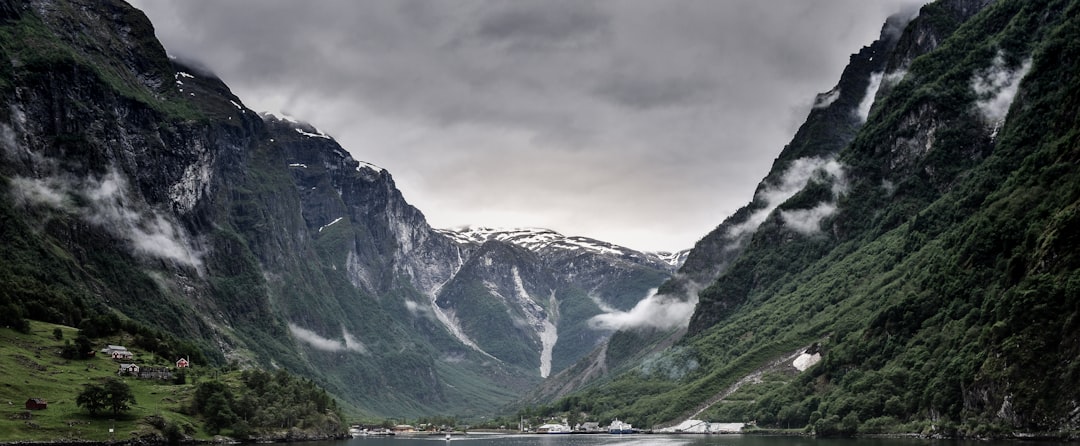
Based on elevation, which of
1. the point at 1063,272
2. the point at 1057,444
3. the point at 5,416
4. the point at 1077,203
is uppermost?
the point at 1077,203

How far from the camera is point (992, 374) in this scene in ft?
649

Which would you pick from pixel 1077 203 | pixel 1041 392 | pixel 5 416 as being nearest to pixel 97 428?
pixel 5 416

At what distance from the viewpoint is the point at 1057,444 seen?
163500mm

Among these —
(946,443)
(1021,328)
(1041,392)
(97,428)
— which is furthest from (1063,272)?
(97,428)

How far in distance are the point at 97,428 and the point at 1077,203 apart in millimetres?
199735

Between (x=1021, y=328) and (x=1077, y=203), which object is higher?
(x=1077, y=203)

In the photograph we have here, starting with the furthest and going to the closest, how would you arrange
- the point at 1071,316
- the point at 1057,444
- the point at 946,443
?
the point at 946,443 → the point at 1071,316 → the point at 1057,444

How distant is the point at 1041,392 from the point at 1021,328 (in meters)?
18.6

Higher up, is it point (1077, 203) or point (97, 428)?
point (1077, 203)

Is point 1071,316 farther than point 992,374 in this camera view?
No

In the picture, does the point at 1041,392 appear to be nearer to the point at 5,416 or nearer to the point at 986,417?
the point at 986,417

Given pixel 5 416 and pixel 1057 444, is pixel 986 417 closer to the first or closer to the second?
pixel 1057 444

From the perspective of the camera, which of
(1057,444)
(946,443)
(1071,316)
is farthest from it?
(946,443)

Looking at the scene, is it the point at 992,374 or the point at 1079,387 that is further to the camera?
the point at 992,374
